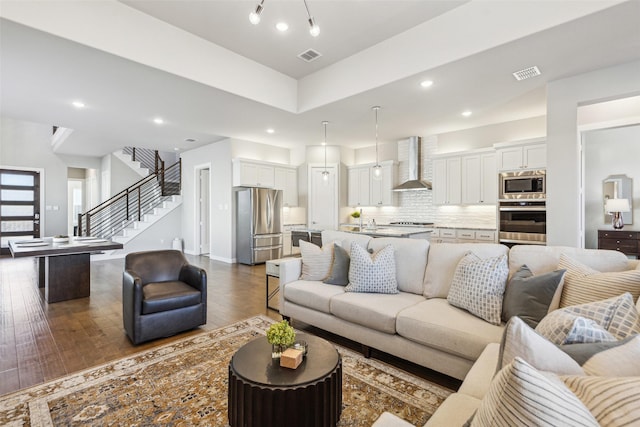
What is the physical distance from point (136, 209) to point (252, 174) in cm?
467

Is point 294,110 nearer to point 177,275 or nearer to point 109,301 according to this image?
point 177,275

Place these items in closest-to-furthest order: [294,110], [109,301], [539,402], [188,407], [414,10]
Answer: [539,402] < [188,407] < [414,10] < [109,301] < [294,110]

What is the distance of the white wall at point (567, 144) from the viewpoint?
11.8ft

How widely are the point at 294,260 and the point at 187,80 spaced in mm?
2673

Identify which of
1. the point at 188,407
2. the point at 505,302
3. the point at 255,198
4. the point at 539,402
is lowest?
the point at 188,407

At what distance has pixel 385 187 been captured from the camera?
7.57 m

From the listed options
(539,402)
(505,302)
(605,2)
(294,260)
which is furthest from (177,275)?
(605,2)

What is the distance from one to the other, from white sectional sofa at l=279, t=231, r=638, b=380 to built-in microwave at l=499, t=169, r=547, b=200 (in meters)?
3.52

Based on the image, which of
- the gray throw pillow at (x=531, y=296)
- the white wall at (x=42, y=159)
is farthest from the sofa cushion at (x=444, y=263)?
the white wall at (x=42, y=159)

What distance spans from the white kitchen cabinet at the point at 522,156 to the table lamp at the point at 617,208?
127cm

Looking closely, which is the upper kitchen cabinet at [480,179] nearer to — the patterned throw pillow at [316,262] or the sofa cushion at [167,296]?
the patterned throw pillow at [316,262]

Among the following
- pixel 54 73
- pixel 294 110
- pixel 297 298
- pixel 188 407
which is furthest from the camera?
pixel 294 110

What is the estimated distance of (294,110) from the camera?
5164 millimetres

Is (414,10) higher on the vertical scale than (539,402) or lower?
higher
